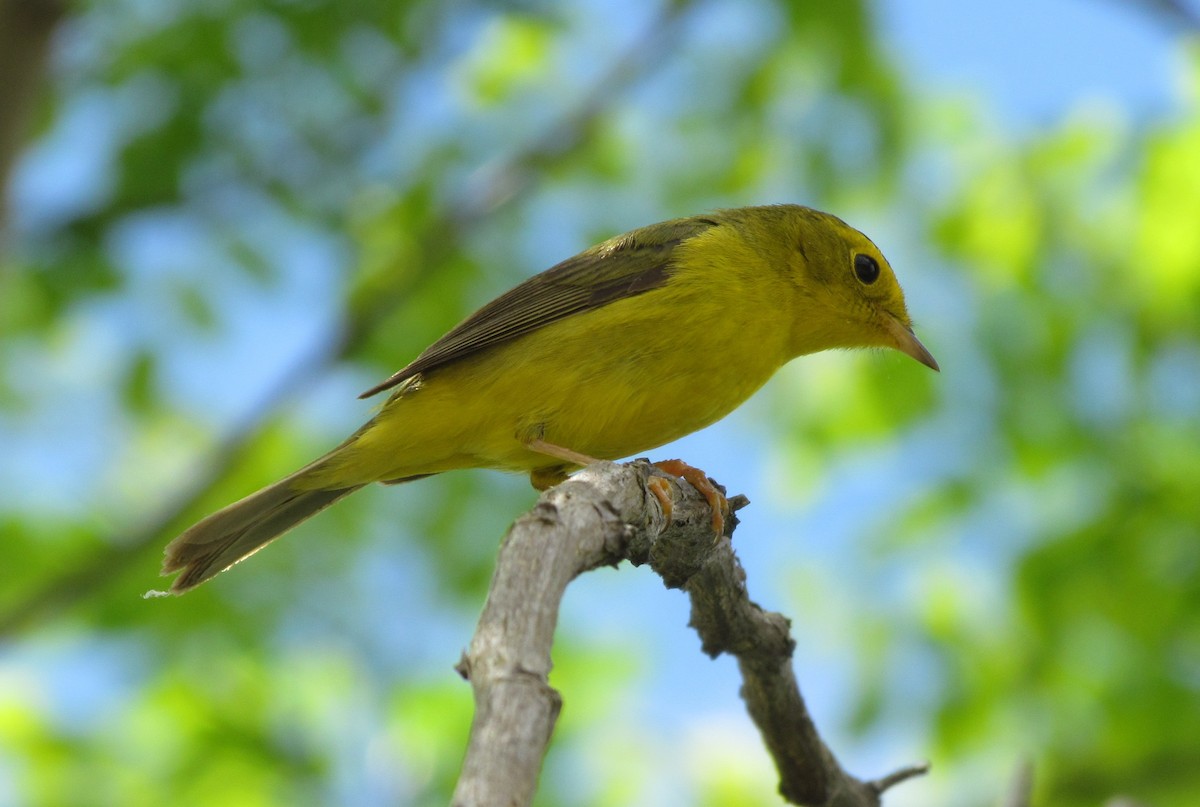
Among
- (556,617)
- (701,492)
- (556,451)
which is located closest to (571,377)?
(556,451)

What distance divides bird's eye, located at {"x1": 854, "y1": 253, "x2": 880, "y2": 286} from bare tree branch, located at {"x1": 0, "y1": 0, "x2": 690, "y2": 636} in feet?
7.62

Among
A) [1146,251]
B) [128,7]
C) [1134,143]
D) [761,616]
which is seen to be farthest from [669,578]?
[128,7]

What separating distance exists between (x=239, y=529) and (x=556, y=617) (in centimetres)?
331

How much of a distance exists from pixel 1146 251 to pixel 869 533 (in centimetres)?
222

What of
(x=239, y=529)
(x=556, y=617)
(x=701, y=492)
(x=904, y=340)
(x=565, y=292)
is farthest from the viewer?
(x=904, y=340)

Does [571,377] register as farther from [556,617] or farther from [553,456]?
[556,617]

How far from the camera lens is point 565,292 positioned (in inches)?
210

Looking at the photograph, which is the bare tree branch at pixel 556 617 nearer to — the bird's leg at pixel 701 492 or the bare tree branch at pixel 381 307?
the bird's leg at pixel 701 492

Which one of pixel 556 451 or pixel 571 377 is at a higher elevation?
pixel 571 377

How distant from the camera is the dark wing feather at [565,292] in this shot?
5.12 m

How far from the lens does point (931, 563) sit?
24.0 feet

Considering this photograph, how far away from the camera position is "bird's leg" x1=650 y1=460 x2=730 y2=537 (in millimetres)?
3359

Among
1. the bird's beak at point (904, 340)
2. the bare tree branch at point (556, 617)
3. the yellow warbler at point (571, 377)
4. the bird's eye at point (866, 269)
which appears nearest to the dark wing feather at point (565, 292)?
the yellow warbler at point (571, 377)

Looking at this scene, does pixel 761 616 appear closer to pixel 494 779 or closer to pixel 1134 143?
pixel 494 779
